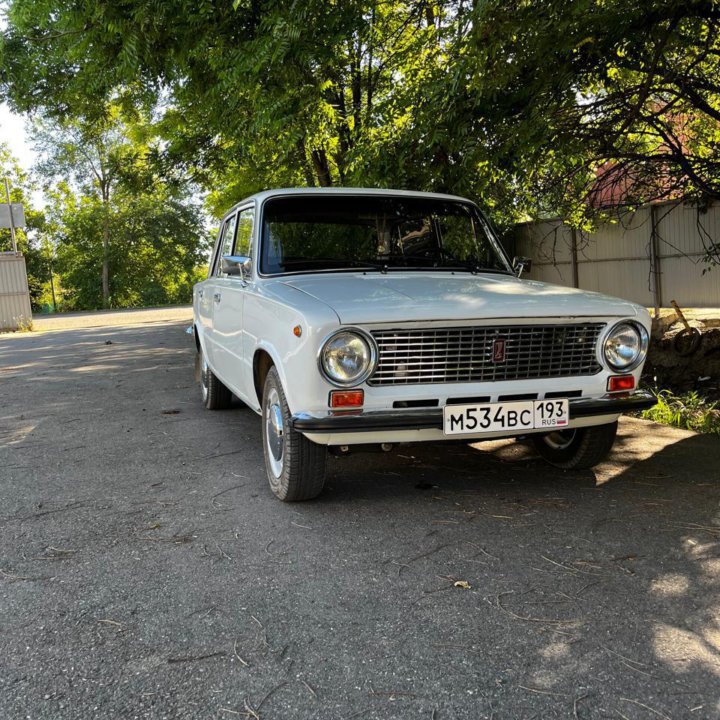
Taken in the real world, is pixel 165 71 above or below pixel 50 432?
above

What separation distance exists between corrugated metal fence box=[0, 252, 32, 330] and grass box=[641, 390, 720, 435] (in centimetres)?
1862

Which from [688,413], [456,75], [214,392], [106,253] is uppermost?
[456,75]

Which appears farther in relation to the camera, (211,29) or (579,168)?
(579,168)

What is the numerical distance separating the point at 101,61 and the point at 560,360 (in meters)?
5.76

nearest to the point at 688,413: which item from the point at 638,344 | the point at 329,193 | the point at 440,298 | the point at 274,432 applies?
the point at 638,344

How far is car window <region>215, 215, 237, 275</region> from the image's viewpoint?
223 inches

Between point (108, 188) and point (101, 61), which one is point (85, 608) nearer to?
point (101, 61)

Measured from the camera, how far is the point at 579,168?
8.46m

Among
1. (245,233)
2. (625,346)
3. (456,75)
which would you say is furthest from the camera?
(456,75)

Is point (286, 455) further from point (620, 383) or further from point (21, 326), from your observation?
point (21, 326)

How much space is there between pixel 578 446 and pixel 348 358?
1815 mm

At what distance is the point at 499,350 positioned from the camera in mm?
3754

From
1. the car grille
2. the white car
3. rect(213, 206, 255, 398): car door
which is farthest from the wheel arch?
the car grille

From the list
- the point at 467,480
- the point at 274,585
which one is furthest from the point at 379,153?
the point at 274,585
